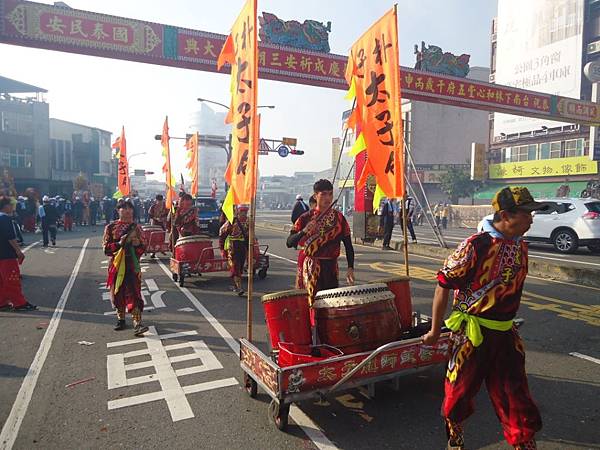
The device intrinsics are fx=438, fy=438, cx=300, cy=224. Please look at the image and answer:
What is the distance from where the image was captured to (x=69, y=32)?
476 inches

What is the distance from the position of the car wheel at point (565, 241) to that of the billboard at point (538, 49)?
27521 millimetres

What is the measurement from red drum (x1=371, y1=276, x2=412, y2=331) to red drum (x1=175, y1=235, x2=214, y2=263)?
5711 mm

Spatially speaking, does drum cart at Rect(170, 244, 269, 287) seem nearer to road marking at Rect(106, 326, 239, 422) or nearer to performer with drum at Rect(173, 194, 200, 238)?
performer with drum at Rect(173, 194, 200, 238)

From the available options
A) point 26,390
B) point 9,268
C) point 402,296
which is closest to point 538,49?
point 402,296

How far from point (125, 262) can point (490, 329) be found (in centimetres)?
514

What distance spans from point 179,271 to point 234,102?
Result: 532 cm

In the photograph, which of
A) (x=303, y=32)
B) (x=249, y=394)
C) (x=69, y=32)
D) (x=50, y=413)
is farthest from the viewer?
(x=303, y=32)

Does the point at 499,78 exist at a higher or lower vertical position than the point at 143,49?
higher

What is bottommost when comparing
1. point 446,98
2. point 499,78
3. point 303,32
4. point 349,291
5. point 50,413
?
point 50,413

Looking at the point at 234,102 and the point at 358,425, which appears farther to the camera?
the point at 234,102

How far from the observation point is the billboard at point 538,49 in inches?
1471

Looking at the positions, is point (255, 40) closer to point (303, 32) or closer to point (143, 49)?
point (143, 49)

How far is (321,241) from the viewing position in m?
4.67

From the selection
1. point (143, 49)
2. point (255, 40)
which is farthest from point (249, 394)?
point (143, 49)
